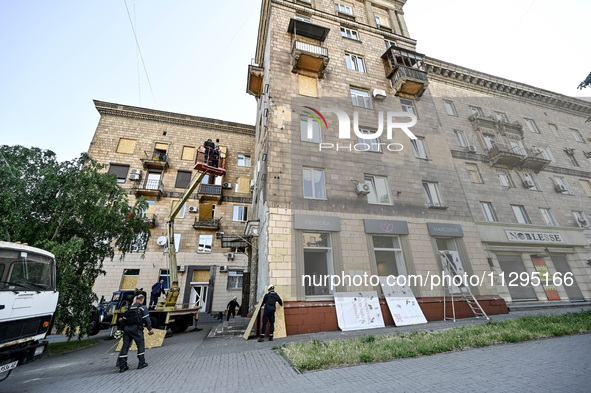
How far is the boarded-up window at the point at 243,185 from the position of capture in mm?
23531

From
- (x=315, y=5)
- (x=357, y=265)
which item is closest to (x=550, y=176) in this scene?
(x=357, y=265)

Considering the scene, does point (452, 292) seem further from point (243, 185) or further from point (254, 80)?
point (243, 185)

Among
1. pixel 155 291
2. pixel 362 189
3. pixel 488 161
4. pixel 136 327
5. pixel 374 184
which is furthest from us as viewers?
pixel 488 161

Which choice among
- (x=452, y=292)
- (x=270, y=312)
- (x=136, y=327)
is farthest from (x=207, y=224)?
(x=452, y=292)

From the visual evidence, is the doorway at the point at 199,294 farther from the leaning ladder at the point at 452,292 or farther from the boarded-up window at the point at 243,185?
the leaning ladder at the point at 452,292

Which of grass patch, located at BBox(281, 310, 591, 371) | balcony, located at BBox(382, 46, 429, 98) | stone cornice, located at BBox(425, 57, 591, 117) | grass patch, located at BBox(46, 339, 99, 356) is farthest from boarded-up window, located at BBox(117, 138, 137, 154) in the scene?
stone cornice, located at BBox(425, 57, 591, 117)

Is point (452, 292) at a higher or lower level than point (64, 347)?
higher

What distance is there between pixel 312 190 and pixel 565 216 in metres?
21.2

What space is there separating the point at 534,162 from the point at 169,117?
108ft

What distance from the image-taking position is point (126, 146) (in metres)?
22.6

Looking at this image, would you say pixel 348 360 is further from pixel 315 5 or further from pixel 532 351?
pixel 315 5

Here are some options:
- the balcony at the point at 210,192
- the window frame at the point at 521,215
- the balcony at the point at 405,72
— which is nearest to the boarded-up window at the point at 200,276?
the balcony at the point at 210,192

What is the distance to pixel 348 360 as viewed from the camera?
4.95 metres

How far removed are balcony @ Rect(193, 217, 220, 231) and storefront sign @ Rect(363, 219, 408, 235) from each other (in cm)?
1451
